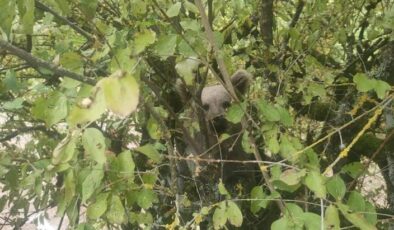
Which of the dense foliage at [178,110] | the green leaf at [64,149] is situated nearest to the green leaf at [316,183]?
the dense foliage at [178,110]

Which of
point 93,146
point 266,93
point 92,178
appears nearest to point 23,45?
point 266,93

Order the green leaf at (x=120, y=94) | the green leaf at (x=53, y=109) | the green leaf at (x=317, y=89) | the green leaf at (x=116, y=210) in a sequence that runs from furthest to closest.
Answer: the green leaf at (x=317, y=89)
the green leaf at (x=116, y=210)
the green leaf at (x=53, y=109)
the green leaf at (x=120, y=94)

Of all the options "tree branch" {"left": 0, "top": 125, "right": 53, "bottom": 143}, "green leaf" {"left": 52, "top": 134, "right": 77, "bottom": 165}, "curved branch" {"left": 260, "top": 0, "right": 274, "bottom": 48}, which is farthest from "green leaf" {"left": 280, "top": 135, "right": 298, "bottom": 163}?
"tree branch" {"left": 0, "top": 125, "right": 53, "bottom": 143}

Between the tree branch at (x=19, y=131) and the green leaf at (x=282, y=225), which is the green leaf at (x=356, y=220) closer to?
the green leaf at (x=282, y=225)

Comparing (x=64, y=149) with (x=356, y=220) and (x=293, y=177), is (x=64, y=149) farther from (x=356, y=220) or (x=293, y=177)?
(x=356, y=220)

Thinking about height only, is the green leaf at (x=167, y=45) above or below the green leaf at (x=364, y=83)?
above

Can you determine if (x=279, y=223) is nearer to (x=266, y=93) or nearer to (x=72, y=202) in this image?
(x=72, y=202)

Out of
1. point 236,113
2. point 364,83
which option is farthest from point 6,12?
point 364,83

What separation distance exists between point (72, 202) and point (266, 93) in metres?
1.53

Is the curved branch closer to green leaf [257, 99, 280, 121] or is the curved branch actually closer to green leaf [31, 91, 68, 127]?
green leaf [257, 99, 280, 121]

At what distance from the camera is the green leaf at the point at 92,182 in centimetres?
157

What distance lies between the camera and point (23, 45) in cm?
340

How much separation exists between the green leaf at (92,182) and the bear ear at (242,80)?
1579mm

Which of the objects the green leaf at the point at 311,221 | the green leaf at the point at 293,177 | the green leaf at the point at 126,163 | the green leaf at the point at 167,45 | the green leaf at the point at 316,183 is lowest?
the green leaf at the point at 311,221
